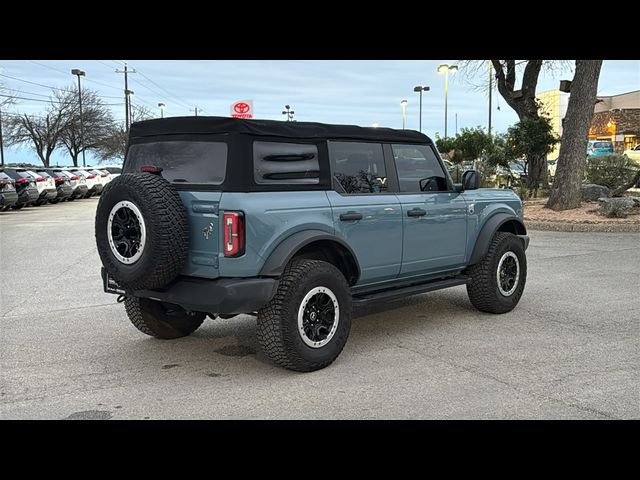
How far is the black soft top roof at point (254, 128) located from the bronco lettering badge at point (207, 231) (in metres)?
0.76

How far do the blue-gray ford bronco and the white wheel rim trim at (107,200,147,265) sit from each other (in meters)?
0.01

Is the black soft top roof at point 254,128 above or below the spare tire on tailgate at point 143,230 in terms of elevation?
above

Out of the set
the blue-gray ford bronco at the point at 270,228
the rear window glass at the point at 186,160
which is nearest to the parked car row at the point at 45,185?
the rear window glass at the point at 186,160

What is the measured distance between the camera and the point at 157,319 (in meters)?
5.94

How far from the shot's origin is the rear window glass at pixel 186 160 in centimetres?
502

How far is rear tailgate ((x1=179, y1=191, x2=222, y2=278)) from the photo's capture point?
15.6 feet

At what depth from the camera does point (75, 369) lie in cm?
527

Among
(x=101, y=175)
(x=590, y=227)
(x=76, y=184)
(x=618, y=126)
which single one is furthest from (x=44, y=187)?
(x=618, y=126)

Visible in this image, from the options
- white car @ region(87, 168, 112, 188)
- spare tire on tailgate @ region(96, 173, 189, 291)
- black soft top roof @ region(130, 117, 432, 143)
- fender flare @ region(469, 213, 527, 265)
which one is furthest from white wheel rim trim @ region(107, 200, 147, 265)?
white car @ region(87, 168, 112, 188)

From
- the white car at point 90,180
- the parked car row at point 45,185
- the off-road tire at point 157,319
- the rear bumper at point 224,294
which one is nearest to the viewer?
the rear bumper at point 224,294

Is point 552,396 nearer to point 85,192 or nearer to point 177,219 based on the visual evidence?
point 177,219

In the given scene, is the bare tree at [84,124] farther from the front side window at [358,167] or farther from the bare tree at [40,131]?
the front side window at [358,167]

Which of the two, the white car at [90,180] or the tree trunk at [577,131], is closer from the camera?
the tree trunk at [577,131]

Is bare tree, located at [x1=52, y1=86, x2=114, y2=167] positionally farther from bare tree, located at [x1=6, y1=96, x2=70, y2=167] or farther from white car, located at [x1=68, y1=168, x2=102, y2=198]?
white car, located at [x1=68, y1=168, x2=102, y2=198]
